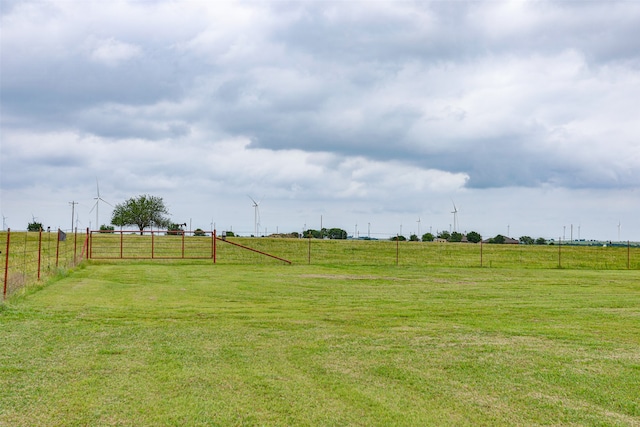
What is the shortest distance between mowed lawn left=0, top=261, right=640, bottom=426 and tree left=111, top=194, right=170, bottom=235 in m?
94.3

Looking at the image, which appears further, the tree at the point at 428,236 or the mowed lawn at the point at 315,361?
the tree at the point at 428,236

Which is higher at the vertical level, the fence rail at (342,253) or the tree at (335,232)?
the tree at (335,232)

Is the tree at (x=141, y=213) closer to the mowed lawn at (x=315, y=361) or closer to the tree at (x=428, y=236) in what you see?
the tree at (x=428, y=236)

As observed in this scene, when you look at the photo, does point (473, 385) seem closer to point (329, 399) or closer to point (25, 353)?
point (329, 399)

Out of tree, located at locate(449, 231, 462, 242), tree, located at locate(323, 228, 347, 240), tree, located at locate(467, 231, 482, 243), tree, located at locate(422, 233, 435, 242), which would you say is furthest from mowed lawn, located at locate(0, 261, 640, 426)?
Answer: tree, located at locate(323, 228, 347, 240)

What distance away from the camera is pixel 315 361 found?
8.17 metres

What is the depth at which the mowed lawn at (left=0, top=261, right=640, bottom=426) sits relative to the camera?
19.7 feet

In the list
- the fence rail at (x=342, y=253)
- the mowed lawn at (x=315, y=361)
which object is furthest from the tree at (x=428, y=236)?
the mowed lawn at (x=315, y=361)

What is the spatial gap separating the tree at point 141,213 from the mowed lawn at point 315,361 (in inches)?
3711

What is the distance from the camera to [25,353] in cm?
847

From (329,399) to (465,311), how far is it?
8.30 meters

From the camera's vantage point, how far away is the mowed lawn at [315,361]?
599cm

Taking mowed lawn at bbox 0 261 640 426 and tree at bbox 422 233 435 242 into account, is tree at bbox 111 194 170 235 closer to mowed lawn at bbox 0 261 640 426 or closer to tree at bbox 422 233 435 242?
tree at bbox 422 233 435 242

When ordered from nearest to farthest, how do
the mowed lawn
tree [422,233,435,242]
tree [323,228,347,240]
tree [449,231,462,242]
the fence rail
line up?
the mowed lawn < the fence rail < tree [449,231,462,242] < tree [422,233,435,242] < tree [323,228,347,240]
